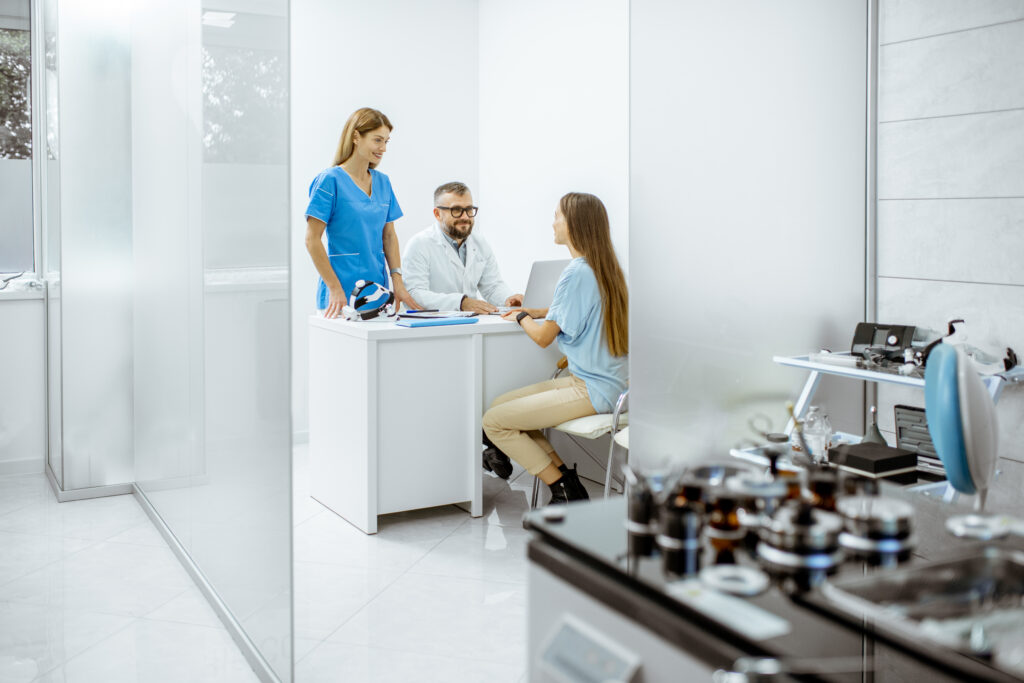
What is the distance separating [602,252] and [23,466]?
318 centimetres

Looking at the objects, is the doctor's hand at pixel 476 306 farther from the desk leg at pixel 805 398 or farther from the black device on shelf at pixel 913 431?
the black device on shelf at pixel 913 431

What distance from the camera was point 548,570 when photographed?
1209mm

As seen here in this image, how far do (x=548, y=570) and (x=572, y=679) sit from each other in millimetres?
148

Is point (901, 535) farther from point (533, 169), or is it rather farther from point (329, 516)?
point (533, 169)

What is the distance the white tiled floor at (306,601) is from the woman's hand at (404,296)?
99 centimetres

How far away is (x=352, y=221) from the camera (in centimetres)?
426

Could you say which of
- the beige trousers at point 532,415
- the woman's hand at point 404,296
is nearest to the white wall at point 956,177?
the beige trousers at point 532,415

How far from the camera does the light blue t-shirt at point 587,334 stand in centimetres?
375

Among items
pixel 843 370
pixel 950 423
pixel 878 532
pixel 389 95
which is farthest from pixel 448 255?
pixel 878 532

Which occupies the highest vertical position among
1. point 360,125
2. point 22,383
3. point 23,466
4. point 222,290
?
point 360,125

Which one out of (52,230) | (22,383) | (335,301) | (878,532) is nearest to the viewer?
(878,532)

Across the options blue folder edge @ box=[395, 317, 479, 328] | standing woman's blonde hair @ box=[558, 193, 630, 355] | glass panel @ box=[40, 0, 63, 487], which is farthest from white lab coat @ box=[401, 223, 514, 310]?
glass panel @ box=[40, 0, 63, 487]

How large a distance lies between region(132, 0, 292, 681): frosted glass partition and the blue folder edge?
2.82ft

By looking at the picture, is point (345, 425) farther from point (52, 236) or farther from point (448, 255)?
point (52, 236)
